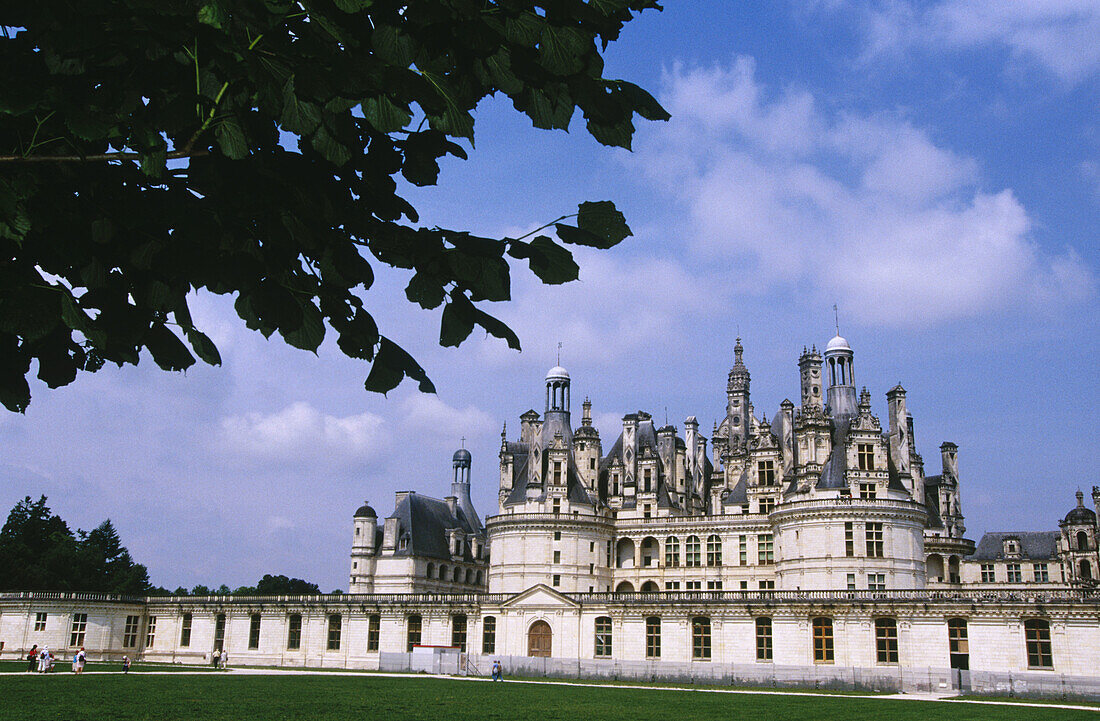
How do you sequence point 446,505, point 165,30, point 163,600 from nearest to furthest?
point 165,30
point 163,600
point 446,505

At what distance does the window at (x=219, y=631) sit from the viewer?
53344 millimetres

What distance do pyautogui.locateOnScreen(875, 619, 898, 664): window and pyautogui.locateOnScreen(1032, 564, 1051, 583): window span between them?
106ft

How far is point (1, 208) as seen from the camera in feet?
9.53

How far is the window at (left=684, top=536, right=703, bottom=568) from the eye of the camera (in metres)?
55.9

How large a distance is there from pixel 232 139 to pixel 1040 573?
244ft

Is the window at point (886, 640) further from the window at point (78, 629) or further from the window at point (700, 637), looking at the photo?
the window at point (78, 629)

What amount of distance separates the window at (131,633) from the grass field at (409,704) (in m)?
22.1

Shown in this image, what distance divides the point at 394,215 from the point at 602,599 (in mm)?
44490

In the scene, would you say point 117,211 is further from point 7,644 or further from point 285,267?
point 7,644

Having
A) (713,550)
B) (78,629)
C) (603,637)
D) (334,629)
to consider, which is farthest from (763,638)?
(78,629)

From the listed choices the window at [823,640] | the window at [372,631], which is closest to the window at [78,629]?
the window at [372,631]

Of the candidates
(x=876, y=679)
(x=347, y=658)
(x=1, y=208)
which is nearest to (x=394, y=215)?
(x=1, y=208)

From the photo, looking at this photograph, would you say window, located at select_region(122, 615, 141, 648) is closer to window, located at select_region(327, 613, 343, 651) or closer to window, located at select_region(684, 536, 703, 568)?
window, located at select_region(327, 613, 343, 651)

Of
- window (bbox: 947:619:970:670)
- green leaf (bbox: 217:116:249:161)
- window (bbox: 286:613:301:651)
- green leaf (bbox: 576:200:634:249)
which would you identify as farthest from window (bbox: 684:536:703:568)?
green leaf (bbox: 217:116:249:161)
